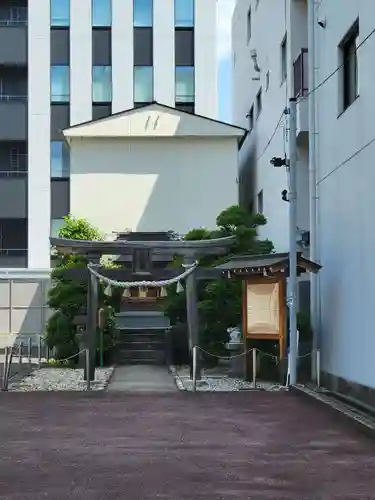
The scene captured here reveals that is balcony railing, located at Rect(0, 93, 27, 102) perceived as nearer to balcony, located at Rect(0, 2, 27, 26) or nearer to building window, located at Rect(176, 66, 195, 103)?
balcony, located at Rect(0, 2, 27, 26)

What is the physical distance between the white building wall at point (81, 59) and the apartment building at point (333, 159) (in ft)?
36.6

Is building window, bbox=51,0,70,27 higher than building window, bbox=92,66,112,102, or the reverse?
building window, bbox=51,0,70,27

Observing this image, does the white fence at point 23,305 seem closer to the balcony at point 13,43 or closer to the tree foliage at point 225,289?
the tree foliage at point 225,289

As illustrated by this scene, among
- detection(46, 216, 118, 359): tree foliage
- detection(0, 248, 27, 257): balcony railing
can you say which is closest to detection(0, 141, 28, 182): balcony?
detection(0, 248, 27, 257): balcony railing

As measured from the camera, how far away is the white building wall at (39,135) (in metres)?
34.3

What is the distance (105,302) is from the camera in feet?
85.3

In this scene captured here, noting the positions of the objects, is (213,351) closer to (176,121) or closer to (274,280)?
(274,280)

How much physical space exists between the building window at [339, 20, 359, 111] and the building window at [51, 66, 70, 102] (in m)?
20.3

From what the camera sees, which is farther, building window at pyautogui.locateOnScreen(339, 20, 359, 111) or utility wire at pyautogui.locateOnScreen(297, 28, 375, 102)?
building window at pyautogui.locateOnScreen(339, 20, 359, 111)

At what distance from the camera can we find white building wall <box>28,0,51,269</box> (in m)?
34.3

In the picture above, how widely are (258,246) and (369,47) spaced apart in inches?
407

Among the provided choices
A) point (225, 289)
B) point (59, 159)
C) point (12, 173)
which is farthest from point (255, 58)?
point (12, 173)

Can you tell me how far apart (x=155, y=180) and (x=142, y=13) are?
30.0 ft

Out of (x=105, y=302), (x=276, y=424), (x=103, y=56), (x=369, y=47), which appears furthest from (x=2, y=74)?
(x=276, y=424)
